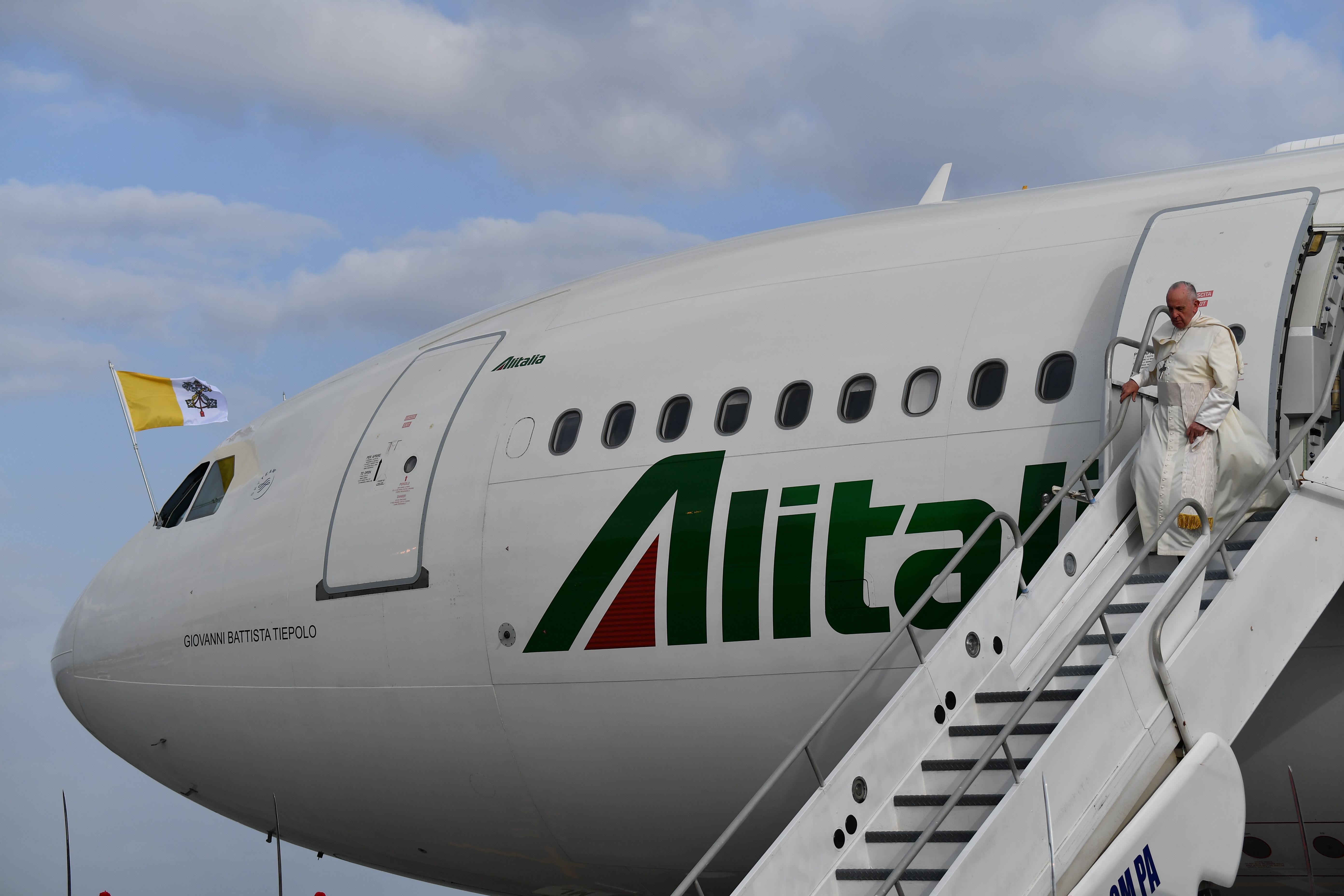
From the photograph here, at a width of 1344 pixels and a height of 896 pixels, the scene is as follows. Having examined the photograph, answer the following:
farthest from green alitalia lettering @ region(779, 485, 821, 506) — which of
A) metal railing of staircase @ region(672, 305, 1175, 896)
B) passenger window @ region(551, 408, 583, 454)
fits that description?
passenger window @ region(551, 408, 583, 454)

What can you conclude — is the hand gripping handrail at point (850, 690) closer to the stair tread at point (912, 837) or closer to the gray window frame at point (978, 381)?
the stair tread at point (912, 837)

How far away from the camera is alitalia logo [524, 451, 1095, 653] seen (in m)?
6.71

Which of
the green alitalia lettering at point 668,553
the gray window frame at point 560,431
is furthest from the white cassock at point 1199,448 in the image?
the gray window frame at point 560,431

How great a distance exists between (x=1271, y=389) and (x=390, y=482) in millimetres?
6114

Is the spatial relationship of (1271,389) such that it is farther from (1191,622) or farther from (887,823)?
(887,823)

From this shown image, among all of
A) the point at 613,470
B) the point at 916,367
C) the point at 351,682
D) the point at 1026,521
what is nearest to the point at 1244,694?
the point at 1026,521

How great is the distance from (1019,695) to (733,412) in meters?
2.84

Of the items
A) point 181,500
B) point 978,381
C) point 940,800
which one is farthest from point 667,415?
point 181,500

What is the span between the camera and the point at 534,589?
826cm

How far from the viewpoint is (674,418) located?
26.5ft

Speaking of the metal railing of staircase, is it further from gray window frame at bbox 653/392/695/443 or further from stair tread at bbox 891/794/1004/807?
gray window frame at bbox 653/392/695/443

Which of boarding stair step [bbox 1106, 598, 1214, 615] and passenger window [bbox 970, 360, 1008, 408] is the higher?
passenger window [bbox 970, 360, 1008, 408]

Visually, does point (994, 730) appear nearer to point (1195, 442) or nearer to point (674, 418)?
point (1195, 442)

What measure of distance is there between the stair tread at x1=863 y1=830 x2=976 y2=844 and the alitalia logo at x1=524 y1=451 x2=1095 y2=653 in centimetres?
153
